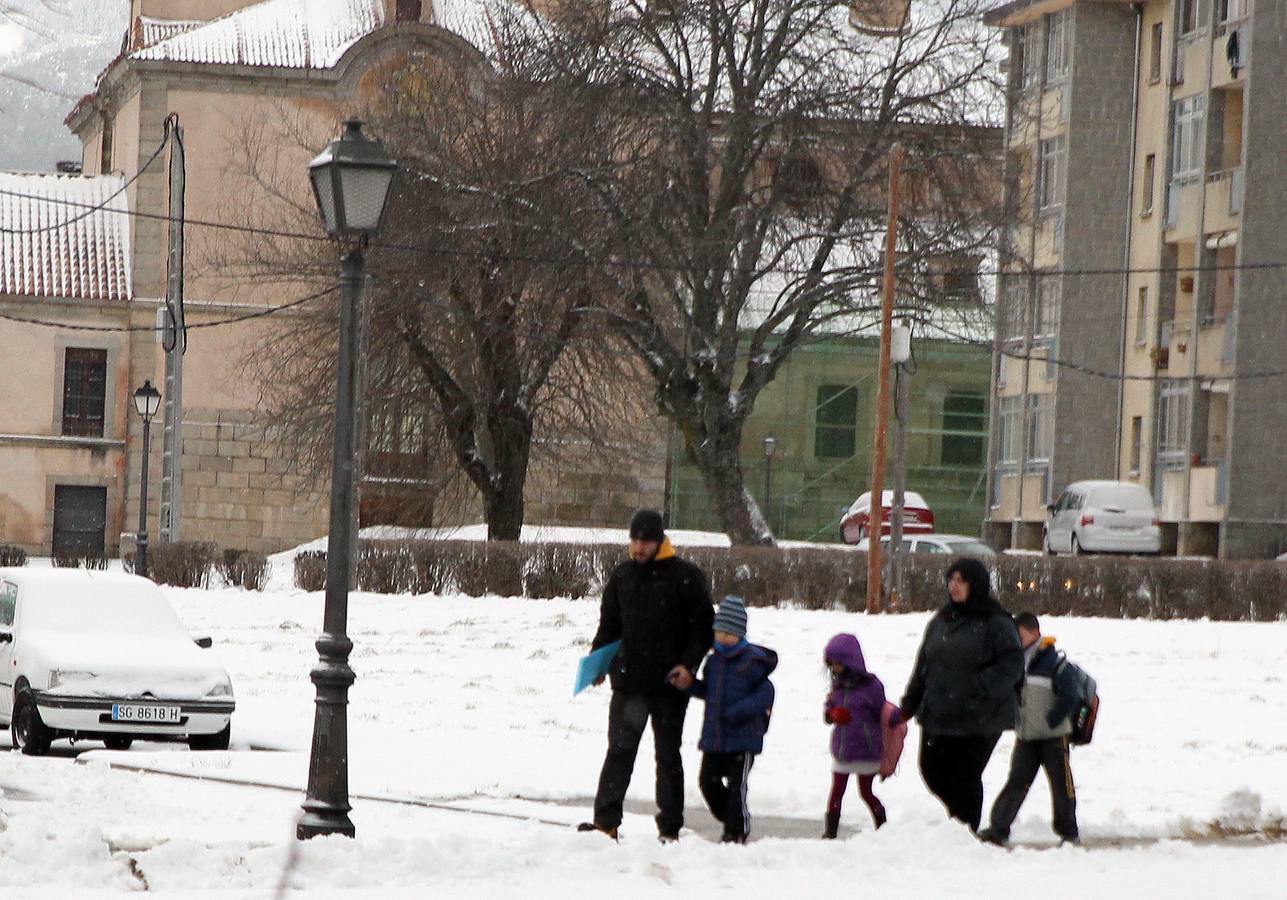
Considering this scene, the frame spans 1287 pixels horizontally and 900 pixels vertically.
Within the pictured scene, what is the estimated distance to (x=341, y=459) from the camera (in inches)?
484

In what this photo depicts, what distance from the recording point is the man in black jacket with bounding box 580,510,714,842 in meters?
11.4

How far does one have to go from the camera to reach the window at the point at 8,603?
18672 mm

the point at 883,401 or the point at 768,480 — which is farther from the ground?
the point at 883,401

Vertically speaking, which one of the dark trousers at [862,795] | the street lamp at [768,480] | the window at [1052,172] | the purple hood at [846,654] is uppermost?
the window at [1052,172]

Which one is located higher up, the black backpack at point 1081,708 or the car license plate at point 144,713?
the black backpack at point 1081,708

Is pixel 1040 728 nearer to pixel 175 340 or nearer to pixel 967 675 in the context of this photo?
pixel 967 675

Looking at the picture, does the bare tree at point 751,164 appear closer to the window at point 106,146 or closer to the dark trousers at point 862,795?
the dark trousers at point 862,795

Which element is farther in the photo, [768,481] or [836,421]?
[836,421]

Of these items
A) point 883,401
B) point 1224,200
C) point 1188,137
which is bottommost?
point 883,401

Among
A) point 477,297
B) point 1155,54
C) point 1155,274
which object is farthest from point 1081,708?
point 1155,54

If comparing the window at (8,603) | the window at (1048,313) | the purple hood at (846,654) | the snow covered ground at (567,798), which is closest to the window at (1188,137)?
the window at (1048,313)

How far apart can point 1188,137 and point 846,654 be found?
1731 inches

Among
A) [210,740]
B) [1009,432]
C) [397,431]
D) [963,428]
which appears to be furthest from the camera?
[963,428]

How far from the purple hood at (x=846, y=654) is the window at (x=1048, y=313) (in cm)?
4584
